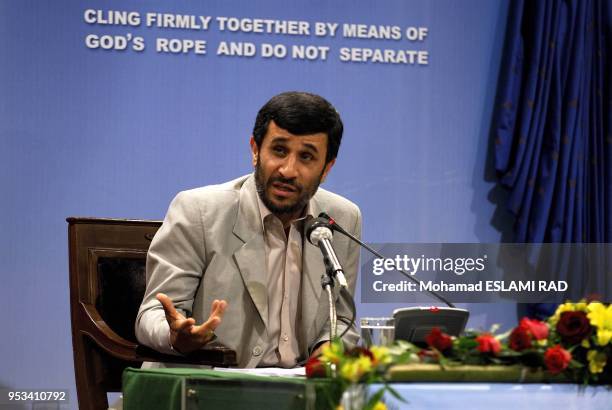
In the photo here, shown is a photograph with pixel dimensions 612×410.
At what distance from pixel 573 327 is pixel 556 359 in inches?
5.8

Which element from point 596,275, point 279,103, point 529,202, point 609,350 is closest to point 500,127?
point 529,202

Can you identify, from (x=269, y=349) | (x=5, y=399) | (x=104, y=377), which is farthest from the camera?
(x=5, y=399)

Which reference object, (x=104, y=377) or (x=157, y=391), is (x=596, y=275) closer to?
(x=104, y=377)

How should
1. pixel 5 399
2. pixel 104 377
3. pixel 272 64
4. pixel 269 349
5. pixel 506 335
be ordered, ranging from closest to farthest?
pixel 506 335
pixel 269 349
pixel 104 377
pixel 5 399
pixel 272 64

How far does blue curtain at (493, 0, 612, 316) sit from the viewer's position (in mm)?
4926

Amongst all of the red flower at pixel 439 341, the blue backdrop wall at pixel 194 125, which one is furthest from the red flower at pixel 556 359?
the blue backdrop wall at pixel 194 125

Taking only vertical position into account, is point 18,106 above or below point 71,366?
above

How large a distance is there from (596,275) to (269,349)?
2700 mm

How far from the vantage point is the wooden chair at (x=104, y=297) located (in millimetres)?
3182

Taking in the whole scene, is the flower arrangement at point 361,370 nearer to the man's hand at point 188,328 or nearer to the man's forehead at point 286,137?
the man's hand at point 188,328

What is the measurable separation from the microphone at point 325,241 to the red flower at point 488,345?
0.45m

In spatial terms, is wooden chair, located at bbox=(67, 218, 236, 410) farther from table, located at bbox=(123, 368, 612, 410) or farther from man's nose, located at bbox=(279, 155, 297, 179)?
table, located at bbox=(123, 368, 612, 410)

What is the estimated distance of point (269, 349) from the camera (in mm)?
2902

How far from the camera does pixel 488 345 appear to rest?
1.82m
